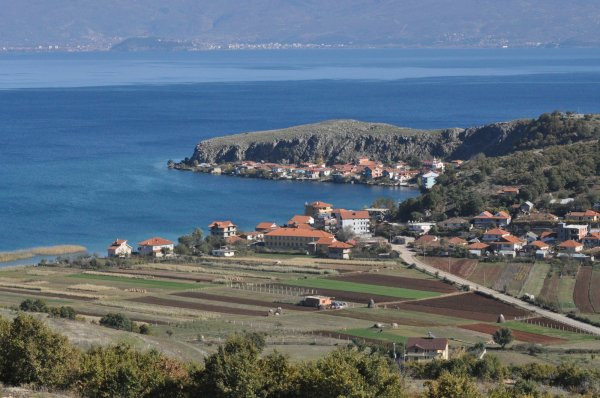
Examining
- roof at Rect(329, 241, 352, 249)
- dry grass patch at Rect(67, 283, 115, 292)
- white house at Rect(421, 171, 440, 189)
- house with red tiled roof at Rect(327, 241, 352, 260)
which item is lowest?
dry grass patch at Rect(67, 283, 115, 292)

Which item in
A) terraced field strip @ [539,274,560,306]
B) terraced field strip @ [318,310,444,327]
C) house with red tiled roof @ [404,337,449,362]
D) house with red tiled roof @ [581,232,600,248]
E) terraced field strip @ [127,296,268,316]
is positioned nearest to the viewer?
house with red tiled roof @ [404,337,449,362]

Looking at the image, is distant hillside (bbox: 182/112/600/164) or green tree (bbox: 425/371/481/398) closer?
green tree (bbox: 425/371/481/398)

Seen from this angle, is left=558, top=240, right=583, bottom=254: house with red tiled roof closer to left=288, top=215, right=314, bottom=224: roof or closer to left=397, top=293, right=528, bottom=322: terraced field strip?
left=397, top=293, right=528, bottom=322: terraced field strip

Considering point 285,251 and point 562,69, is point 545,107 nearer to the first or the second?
point 285,251

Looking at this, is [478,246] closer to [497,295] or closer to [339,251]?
[339,251]

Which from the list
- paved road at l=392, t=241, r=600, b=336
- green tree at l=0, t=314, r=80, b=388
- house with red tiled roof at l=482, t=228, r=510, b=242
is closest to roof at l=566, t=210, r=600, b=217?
house with red tiled roof at l=482, t=228, r=510, b=242

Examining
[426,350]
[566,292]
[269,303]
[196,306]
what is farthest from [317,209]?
[426,350]
